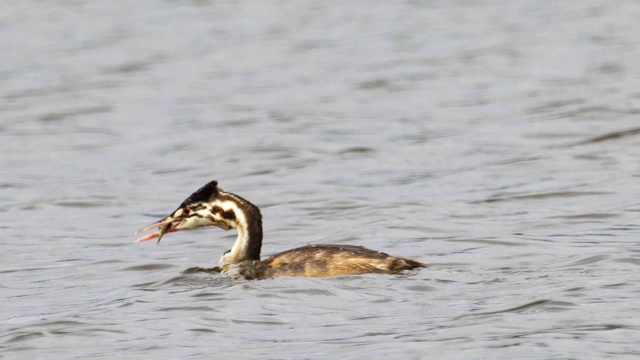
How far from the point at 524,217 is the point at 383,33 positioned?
14.6 metres

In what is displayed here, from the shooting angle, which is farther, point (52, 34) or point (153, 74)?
point (52, 34)

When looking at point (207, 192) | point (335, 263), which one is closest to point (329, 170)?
point (207, 192)

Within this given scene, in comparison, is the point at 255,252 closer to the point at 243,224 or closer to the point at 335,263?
the point at 243,224

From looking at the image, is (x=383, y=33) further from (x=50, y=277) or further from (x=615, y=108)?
(x=50, y=277)

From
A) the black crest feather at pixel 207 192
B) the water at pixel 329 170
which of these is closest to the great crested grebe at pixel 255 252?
the black crest feather at pixel 207 192

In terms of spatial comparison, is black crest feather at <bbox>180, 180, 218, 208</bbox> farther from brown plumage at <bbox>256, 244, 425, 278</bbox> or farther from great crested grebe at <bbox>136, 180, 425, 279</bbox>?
brown plumage at <bbox>256, 244, 425, 278</bbox>

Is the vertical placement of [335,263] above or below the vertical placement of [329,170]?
above

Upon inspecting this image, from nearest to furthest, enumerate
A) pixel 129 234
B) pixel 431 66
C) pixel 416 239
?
pixel 416 239
pixel 129 234
pixel 431 66

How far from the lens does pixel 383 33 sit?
30625mm

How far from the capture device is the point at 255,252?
13.9 metres

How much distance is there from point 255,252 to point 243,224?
263 millimetres

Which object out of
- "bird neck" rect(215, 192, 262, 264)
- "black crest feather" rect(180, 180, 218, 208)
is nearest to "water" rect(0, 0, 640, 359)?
"bird neck" rect(215, 192, 262, 264)

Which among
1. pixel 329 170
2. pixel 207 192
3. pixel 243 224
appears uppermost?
pixel 207 192

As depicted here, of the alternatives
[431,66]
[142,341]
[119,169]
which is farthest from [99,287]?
[431,66]
